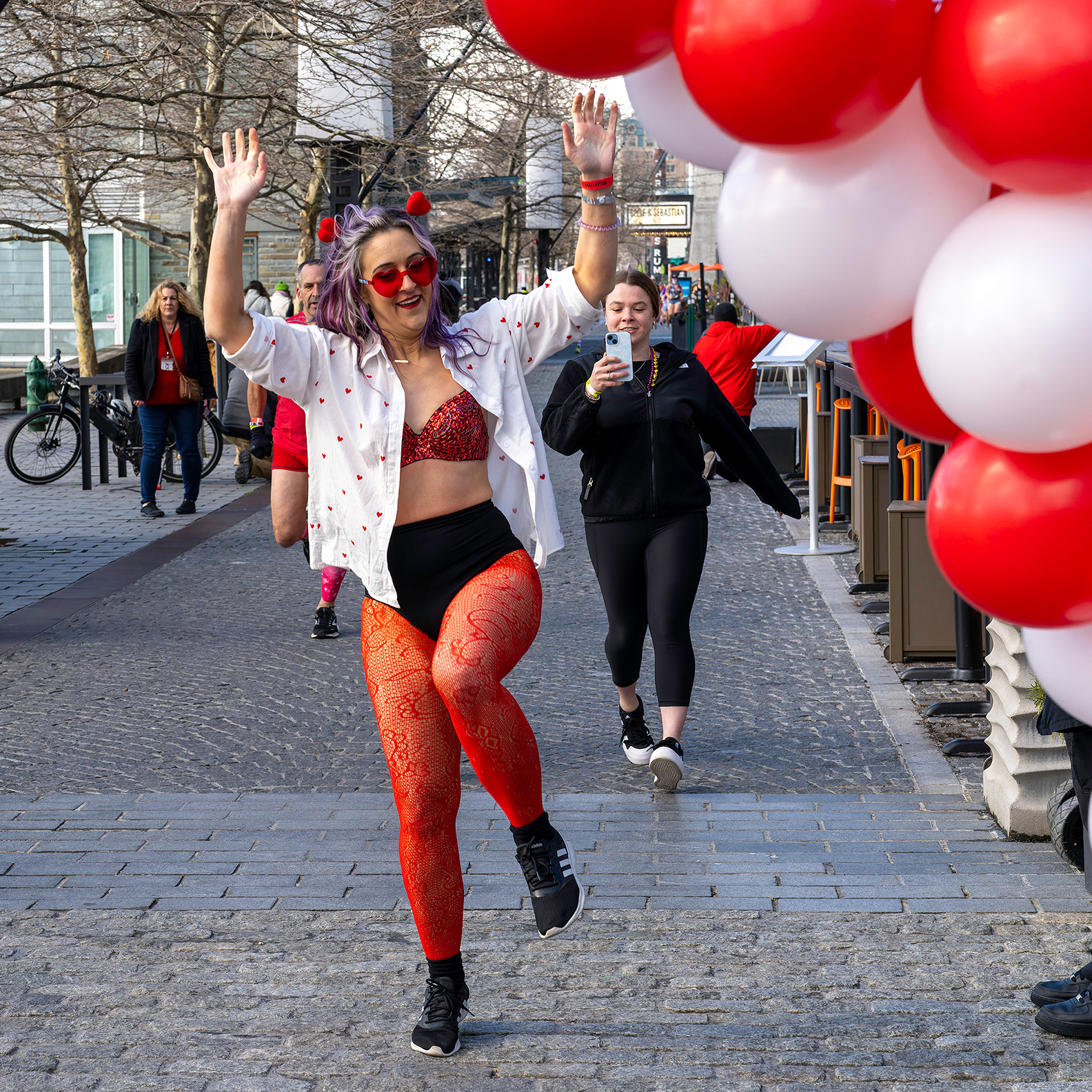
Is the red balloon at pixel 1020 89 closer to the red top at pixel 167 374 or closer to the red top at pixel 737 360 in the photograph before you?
the red top at pixel 167 374

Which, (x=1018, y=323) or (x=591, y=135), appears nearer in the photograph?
(x=1018, y=323)

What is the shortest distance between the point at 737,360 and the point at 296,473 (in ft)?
33.8

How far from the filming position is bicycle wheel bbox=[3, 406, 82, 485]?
1572 centimetres

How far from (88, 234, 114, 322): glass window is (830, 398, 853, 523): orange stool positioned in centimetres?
2563

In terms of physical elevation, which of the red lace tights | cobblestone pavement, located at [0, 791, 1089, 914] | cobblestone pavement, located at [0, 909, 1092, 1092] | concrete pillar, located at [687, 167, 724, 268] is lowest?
cobblestone pavement, located at [0, 909, 1092, 1092]

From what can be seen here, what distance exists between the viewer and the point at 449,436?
3.57 meters

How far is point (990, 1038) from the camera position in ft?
11.7

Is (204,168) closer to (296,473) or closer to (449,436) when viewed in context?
(296,473)

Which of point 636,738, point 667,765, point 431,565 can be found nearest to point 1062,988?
point 431,565

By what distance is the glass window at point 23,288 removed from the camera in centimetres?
3434

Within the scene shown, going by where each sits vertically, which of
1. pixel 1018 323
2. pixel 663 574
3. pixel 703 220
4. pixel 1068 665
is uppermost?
pixel 703 220

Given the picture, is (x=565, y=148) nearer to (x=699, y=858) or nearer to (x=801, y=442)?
(x=699, y=858)

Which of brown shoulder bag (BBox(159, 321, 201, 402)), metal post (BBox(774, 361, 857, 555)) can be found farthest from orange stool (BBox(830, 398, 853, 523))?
brown shoulder bag (BBox(159, 321, 201, 402))

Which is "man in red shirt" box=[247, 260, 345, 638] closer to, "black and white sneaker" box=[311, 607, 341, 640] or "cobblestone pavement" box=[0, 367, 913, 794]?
"black and white sneaker" box=[311, 607, 341, 640]
